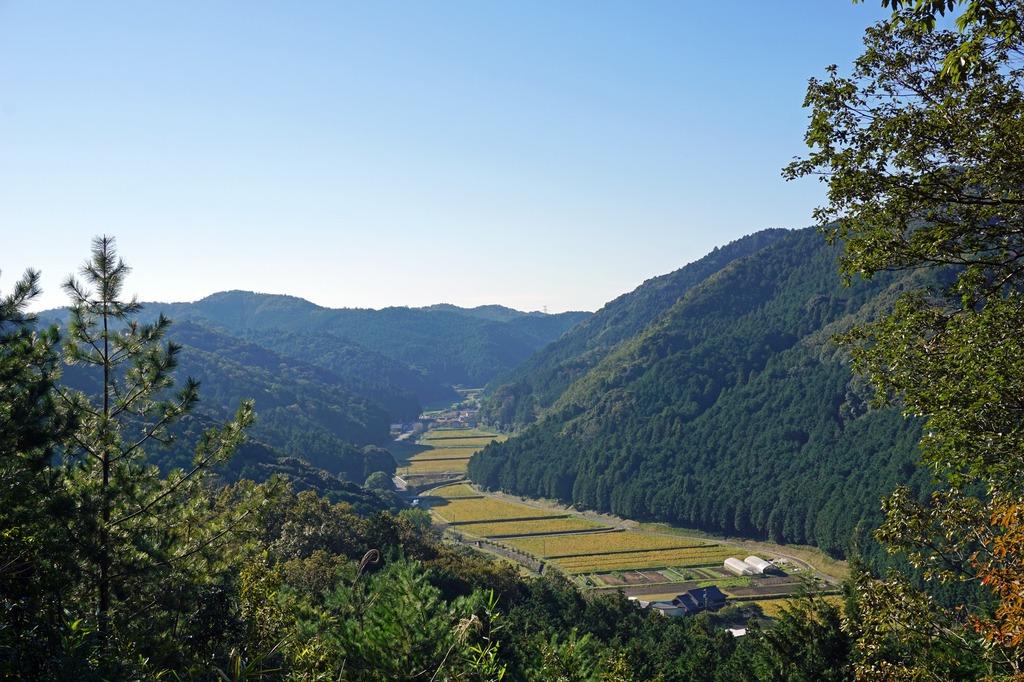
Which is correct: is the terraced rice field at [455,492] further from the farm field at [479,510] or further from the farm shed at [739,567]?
the farm shed at [739,567]

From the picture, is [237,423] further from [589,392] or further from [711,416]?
[589,392]

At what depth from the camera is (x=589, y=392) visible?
182 metres

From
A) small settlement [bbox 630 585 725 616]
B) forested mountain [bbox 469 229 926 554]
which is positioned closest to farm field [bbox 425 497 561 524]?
forested mountain [bbox 469 229 926 554]

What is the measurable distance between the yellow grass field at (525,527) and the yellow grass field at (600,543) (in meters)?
4.64

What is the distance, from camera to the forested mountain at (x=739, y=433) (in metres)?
107

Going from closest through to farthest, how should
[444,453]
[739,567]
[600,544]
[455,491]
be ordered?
1. [739,567]
2. [600,544]
3. [455,491]
4. [444,453]

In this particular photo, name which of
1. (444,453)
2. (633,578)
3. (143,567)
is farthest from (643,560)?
(444,453)

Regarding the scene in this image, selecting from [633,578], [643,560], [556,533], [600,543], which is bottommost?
[556,533]

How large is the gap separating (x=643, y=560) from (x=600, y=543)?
10467mm

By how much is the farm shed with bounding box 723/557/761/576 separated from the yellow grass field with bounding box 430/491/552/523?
127 feet

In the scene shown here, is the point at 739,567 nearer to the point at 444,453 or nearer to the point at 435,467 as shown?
the point at 435,467

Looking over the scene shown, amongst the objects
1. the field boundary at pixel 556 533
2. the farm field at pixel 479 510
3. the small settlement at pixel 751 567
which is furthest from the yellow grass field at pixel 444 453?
the small settlement at pixel 751 567

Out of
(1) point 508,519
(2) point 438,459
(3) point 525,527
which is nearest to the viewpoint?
(3) point 525,527

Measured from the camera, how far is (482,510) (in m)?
A: 123
